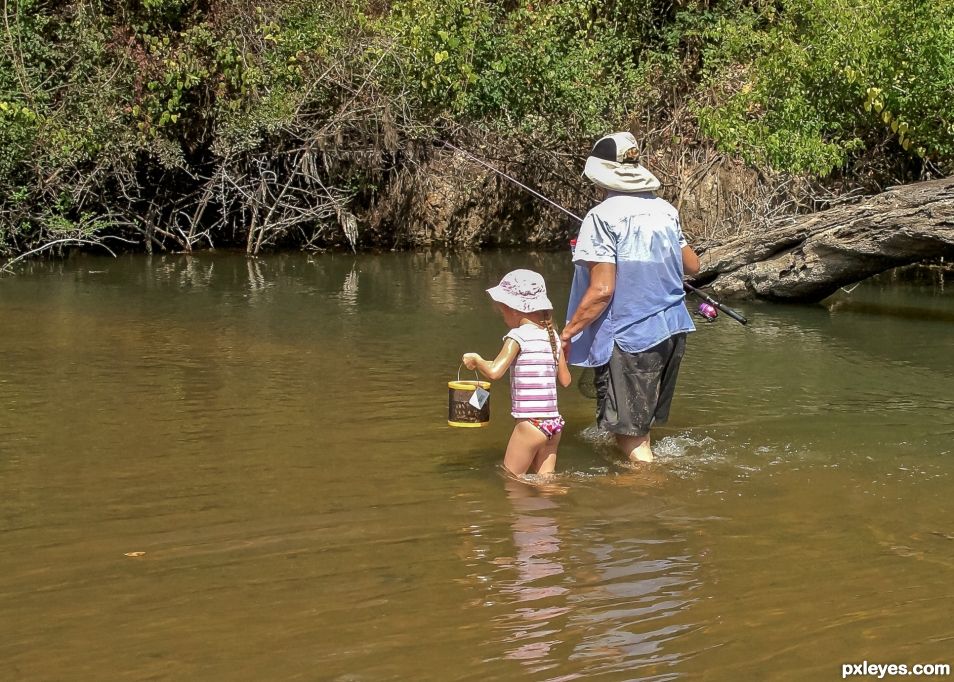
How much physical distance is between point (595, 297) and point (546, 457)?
81cm

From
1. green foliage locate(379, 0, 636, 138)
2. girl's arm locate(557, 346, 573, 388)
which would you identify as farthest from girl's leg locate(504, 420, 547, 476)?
green foliage locate(379, 0, 636, 138)

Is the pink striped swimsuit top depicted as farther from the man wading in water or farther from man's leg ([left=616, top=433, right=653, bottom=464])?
man's leg ([left=616, top=433, right=653, bottom=464])

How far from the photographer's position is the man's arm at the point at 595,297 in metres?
5.95

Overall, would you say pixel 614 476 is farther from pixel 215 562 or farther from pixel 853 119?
pixel 853 119

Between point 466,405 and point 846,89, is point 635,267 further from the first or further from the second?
point 846,89

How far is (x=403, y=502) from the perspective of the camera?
18.7 feet

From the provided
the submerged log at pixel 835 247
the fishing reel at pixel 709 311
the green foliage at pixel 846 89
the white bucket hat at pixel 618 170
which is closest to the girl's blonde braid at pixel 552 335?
the white bucket hat at pixel 618 170

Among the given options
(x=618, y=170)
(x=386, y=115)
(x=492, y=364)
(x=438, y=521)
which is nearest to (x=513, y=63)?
(x=386, y=115)

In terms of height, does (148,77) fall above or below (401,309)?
above

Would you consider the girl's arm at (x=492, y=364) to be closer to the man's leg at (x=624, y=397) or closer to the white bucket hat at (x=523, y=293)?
the white bucket hat at (x=523, y=293)

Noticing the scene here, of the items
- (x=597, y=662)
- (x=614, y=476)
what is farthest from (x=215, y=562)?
(x=614, y=476)

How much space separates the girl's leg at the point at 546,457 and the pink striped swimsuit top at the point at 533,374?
214mm

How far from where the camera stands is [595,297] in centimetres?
595

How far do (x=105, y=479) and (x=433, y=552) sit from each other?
1.95 metres
